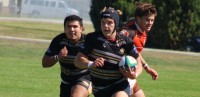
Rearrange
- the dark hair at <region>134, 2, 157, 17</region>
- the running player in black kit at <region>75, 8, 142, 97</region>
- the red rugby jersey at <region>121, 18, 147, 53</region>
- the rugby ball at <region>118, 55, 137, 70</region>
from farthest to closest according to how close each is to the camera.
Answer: the red rugby jersey at <region>121, 18, 147, 53</region> < the dark hair at <region>134, 2, 157, 17</region> < the running player in black kit at <region>75, 8, 142, 97</region> < the rugby ball at <region>118, 55, 137, 70</region>

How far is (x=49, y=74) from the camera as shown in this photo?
17.9 metres

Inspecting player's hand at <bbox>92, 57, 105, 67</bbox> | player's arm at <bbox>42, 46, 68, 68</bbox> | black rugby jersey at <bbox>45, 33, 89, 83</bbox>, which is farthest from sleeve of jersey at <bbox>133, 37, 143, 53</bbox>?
player's hand at <bbox>92, 57, 105, 67</bbox>

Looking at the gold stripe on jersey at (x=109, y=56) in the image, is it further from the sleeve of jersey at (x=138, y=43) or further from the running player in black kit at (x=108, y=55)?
the sleeve of jersey at (x=138, y=43)

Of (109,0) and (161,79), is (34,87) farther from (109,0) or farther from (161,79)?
(109,0)

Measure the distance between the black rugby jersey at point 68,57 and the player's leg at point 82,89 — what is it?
0.50 ft

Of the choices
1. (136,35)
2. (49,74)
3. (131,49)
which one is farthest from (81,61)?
(49,74)

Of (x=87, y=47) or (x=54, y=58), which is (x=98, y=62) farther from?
(x=54, y=58)

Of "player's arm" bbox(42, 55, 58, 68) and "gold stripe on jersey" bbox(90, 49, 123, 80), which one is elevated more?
"gold stripe on jersey" bbox(90, 49, 123, 80)

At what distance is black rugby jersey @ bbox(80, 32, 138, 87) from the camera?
8633 millimetres

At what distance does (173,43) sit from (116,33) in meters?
24.2

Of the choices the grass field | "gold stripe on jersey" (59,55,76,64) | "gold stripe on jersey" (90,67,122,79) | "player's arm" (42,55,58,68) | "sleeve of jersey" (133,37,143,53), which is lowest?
the grass field

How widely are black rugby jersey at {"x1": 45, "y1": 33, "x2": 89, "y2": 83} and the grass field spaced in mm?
3880

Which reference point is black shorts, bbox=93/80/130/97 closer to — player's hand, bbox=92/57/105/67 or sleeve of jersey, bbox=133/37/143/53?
player's hand, bbox=92/57/105/67

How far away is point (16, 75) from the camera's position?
16953mm
